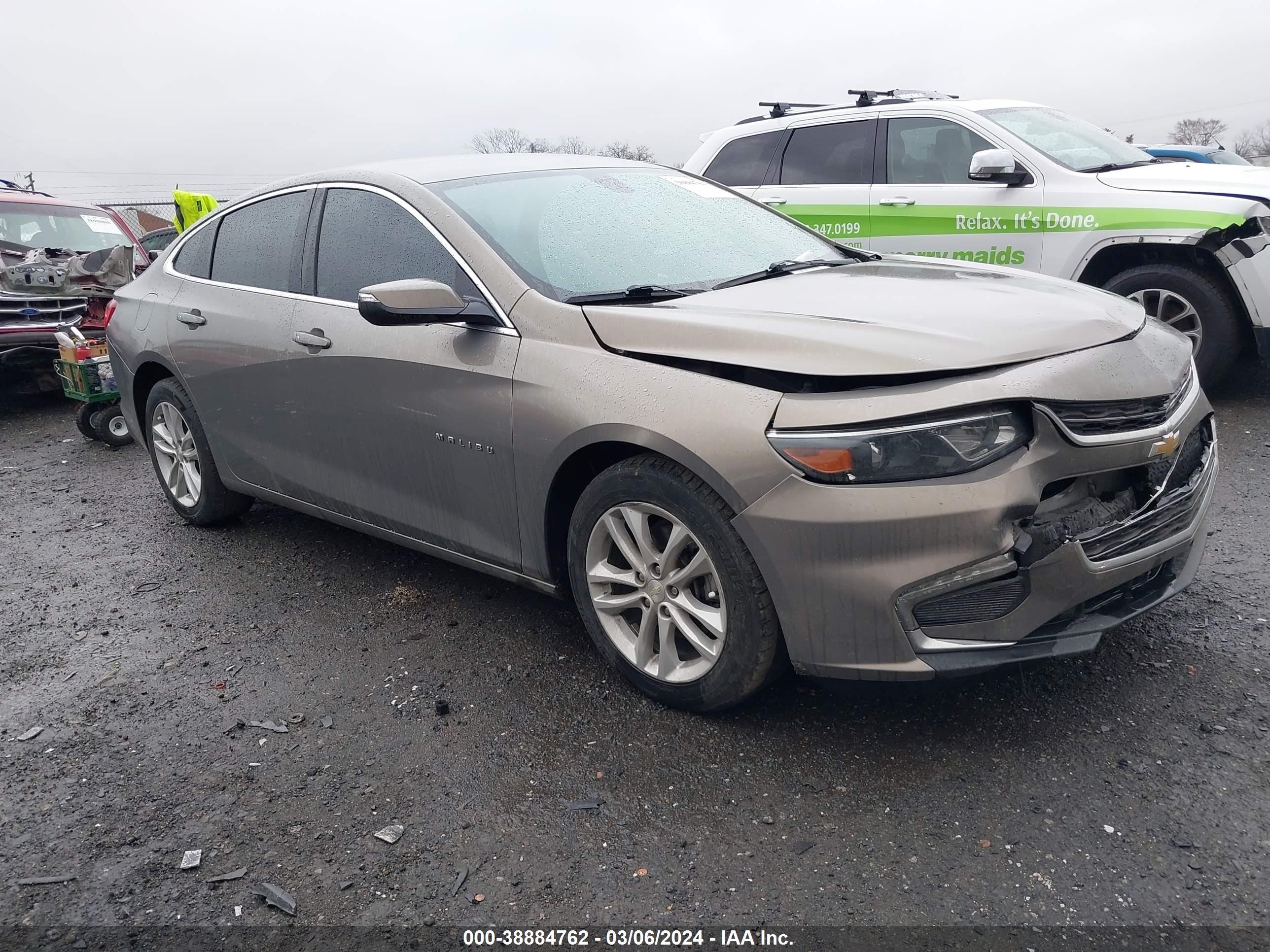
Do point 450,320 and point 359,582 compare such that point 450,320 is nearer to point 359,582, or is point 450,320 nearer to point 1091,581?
point 359,582

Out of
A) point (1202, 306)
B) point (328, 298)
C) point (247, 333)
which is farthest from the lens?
point (1202, 306)

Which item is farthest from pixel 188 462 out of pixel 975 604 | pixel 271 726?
pixel 975 604

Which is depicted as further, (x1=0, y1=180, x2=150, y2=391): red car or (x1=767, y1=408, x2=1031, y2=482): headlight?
(x1=0, y1=180, x2=150, y2=391): red car

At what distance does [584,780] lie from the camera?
9.14 ft

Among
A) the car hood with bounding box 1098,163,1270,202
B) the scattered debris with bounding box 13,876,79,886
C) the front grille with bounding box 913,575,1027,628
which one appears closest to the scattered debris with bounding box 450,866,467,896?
the scattered debris with bounding box 13,876,79,886

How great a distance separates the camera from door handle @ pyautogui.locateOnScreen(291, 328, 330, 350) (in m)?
3.83

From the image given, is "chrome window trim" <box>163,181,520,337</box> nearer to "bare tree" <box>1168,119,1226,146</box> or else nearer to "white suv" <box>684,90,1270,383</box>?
"white suv" <box>684,90,1270,383</box>

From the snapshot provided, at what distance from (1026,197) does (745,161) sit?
237 centimetres

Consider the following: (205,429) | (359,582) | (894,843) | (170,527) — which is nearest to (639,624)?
(894,843)

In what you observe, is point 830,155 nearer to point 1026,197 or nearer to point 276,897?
point 1026,197

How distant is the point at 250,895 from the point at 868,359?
2016 mm

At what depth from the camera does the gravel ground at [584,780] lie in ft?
7.56

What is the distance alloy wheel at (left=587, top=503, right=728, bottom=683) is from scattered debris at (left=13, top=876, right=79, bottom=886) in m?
1.57

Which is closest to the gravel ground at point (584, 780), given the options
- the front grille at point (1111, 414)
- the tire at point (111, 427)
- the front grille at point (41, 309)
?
the front grille at point (1111, 414)
